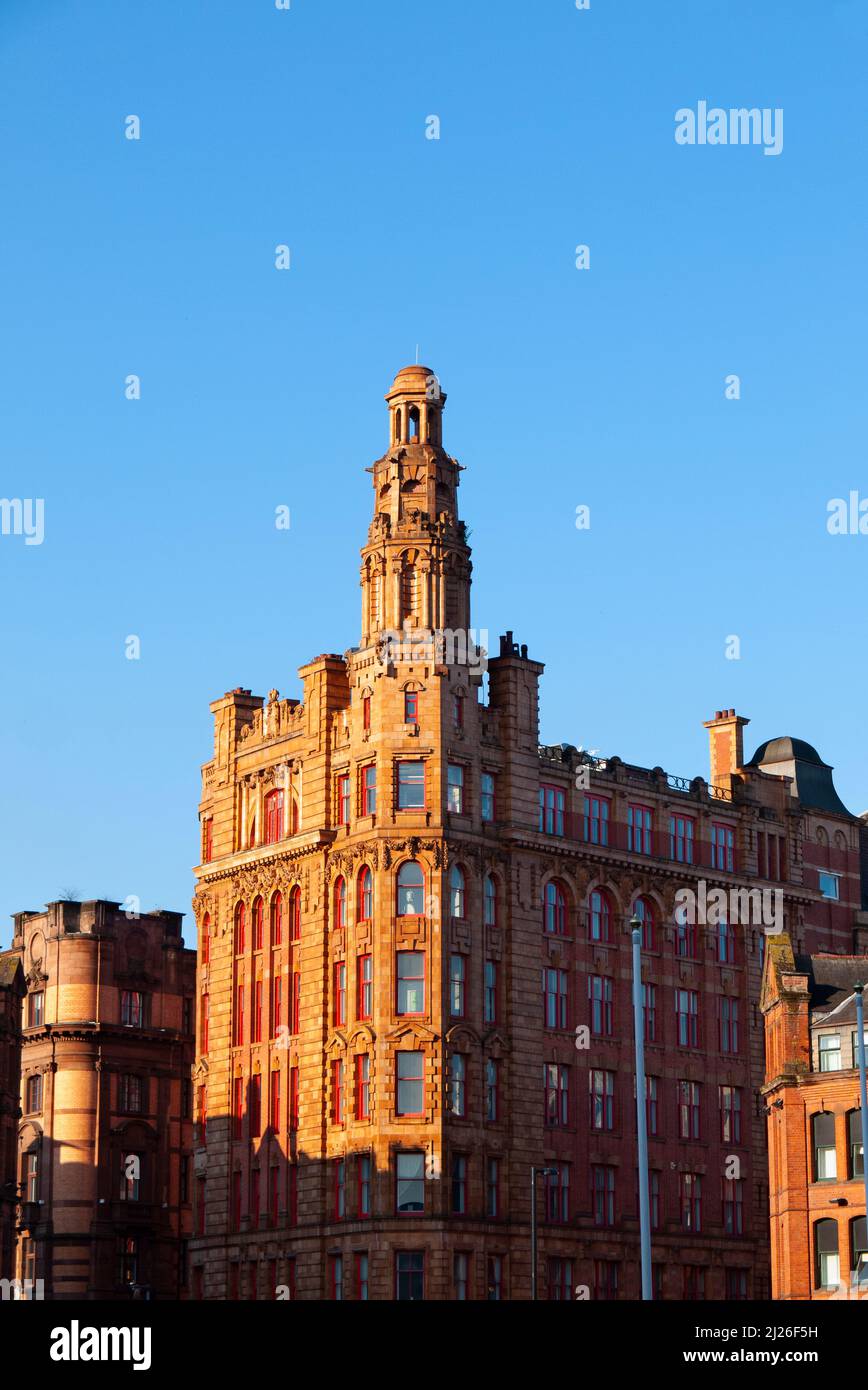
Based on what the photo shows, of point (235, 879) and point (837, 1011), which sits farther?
point (235, 879)

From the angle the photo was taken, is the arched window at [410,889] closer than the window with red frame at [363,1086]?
No

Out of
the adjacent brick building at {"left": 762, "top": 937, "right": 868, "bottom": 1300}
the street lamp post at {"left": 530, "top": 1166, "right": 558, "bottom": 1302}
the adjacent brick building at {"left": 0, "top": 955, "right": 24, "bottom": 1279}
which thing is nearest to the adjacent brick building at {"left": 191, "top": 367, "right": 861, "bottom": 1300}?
the street lamp post at {"left": 530, "top": 1166, "right": 558, "bottom": 1302}

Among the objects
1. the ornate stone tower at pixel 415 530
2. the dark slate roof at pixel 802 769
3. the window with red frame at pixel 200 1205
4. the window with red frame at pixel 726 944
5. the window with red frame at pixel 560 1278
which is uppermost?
the ornate stone tower at pixel 415 530

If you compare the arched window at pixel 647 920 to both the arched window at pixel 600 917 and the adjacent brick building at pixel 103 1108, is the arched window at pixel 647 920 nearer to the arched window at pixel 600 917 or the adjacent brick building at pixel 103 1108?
the arched window at pixel 600 917

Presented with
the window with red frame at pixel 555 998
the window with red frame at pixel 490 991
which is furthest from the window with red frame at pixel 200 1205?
the window with red frame at pixel 555 998

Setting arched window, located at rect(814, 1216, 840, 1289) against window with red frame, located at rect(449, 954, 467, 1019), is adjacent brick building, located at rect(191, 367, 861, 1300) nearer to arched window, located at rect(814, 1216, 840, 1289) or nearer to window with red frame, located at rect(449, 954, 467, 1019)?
window with red frame, located at rect(449, 954, 467, 1019)

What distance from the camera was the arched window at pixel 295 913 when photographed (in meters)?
116

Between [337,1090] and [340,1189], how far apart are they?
4529 millimetres

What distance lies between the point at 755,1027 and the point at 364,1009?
82.2 ft

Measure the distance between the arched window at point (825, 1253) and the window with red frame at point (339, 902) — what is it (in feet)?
98.7

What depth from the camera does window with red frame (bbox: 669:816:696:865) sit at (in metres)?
122
